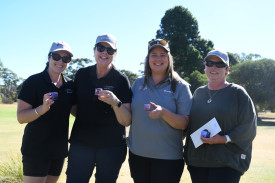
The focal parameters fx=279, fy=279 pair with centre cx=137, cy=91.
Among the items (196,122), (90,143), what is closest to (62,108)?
(90,143)

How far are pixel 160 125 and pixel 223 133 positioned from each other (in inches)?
32.5

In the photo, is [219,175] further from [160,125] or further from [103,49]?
[103,49]

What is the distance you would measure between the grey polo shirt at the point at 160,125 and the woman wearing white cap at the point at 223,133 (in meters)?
0.24

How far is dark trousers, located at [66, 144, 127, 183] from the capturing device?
3756 mm

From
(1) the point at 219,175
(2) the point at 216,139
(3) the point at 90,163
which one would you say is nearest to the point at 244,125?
(2) the point at 216,139

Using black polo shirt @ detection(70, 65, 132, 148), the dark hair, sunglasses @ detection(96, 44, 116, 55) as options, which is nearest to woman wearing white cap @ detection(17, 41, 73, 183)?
black polo shirt @ detection(70, 65, 132, 148)

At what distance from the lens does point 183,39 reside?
42594 millimetres

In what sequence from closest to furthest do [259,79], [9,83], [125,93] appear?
[125,93]
[259,79]
[9,83]

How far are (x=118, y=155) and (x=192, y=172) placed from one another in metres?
1.07

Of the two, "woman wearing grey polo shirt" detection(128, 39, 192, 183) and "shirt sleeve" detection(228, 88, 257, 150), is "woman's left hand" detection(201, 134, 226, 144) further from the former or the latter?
"woman wearing grey polo shirt" detection(128, 39, 192, 183)

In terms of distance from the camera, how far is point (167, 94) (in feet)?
12.4

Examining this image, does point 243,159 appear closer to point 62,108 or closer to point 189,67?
point 62,108

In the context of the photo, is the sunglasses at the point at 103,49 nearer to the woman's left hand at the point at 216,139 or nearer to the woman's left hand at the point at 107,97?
the woman's left hand at the point at 107,97

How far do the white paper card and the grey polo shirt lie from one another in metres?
0.21
